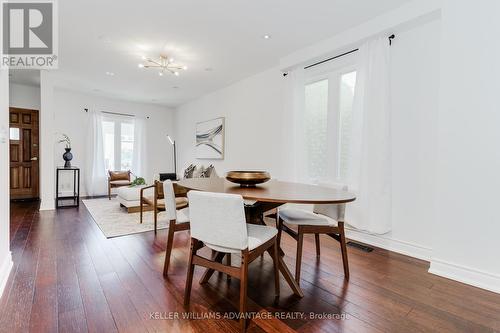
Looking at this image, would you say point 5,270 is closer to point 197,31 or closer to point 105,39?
point 105,39

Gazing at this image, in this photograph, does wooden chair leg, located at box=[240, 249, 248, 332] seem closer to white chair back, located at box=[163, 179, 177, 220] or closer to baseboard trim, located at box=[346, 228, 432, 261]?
white chair back, located at box=[163, 179, 177, 220]

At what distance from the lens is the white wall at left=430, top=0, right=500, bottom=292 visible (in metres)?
2.01

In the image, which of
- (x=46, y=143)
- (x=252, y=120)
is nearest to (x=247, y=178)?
(x=252, y=120)

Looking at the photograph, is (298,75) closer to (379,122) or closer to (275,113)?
(275,113)

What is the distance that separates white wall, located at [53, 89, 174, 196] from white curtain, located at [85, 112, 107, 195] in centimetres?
13

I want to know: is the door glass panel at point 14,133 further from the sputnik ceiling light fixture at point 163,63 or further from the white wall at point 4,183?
the white wall at point 4,183

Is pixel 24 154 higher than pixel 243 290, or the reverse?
pixel 24 154

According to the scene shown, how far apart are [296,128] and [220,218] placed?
2546mm

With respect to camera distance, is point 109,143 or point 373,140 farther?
point 109,143

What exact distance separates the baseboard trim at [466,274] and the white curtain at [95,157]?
680 centimetres

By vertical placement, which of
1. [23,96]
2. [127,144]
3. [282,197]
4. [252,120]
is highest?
[23,96]

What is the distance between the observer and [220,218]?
1.48 m

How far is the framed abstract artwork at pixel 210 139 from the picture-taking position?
18.1 feet

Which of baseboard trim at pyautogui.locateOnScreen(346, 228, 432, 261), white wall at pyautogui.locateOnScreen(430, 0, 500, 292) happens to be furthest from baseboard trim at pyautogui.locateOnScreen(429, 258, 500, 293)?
baseboard trim at pyautogui.locateOnScreen(346, 228, 432, 261)
